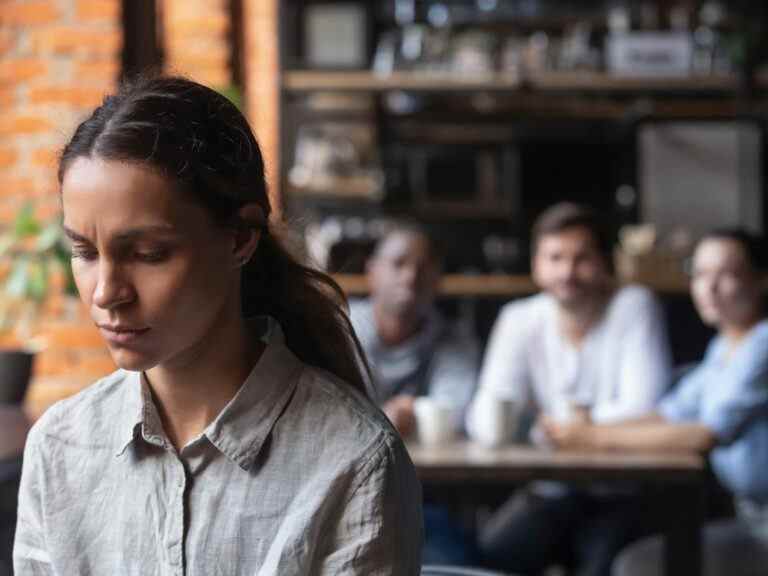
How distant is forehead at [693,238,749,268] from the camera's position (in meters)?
2.82

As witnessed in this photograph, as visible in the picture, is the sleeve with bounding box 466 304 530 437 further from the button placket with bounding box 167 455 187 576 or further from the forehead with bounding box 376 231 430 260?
the button placket with bounding box 167 455 187 576

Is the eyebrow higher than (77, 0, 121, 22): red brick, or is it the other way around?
(77, 0, 121, 22): red brick

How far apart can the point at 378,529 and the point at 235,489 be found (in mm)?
121

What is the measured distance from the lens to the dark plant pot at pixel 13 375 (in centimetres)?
230

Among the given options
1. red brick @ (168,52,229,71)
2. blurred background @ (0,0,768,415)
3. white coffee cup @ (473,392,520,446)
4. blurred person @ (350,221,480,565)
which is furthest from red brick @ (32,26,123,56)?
white coffee cup @ (473,392,520,446)

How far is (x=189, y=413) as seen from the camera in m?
0.96

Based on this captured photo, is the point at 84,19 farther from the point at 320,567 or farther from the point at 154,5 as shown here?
the point at 320,567

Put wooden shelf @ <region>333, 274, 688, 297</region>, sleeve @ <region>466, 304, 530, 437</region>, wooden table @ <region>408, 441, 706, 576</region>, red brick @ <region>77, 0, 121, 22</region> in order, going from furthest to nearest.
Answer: wooden shelf @ <region>333, 274, 688, 297</region>
red brick @ <region>77, 0, 121, 22</region>
sleeve @ <region>466, 304, 530, 437</region>
wooden table @ <region>408, 441, 706, 576</region>

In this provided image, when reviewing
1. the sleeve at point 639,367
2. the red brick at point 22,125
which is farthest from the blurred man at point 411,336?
the red brick at point 22,125

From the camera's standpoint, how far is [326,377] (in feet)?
3.23

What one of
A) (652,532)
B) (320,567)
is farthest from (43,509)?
(652,532)

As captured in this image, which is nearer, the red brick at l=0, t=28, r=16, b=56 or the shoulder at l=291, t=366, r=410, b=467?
the shoulder at l=291, t=366, r=410, b=467

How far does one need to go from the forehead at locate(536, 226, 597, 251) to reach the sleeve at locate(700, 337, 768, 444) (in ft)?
1.51

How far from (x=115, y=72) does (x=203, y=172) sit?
2594 mm
